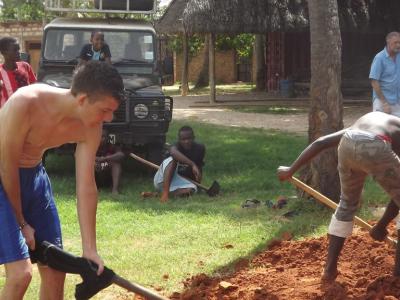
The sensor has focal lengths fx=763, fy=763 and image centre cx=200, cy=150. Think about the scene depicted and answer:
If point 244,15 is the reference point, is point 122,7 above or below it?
below

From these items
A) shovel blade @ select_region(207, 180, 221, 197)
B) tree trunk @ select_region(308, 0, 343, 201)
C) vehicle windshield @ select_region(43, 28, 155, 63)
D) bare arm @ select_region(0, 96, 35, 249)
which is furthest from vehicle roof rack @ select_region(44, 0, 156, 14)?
bare arm @ select_region(0, 96, 35, 249)

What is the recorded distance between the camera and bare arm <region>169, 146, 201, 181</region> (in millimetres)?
8906

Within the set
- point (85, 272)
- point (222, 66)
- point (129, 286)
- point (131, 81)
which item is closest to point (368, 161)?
point (129, 286)

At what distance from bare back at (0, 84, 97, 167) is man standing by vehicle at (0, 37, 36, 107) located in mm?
4397

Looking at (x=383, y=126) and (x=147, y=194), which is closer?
(x=383, y=126)

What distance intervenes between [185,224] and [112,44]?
4096mm

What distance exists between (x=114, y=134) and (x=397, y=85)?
3.58m

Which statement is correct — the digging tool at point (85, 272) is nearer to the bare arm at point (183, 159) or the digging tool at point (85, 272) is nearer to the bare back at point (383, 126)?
the bare back at point (383, 126)

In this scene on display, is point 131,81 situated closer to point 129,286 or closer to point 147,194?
point 147,194

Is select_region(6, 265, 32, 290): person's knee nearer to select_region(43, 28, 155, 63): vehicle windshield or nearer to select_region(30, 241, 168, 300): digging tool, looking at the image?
select_region(30, 241, 168, 300): digging tool

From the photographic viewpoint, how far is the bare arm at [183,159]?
8.91 m

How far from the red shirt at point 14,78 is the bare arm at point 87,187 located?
442cm

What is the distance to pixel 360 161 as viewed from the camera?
4711 millimetres

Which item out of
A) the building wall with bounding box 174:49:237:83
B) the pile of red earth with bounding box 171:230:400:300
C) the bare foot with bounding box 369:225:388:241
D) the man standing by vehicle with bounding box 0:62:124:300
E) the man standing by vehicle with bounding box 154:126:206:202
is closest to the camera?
the man standing by vehicle with bounding box 0:62:124:300
